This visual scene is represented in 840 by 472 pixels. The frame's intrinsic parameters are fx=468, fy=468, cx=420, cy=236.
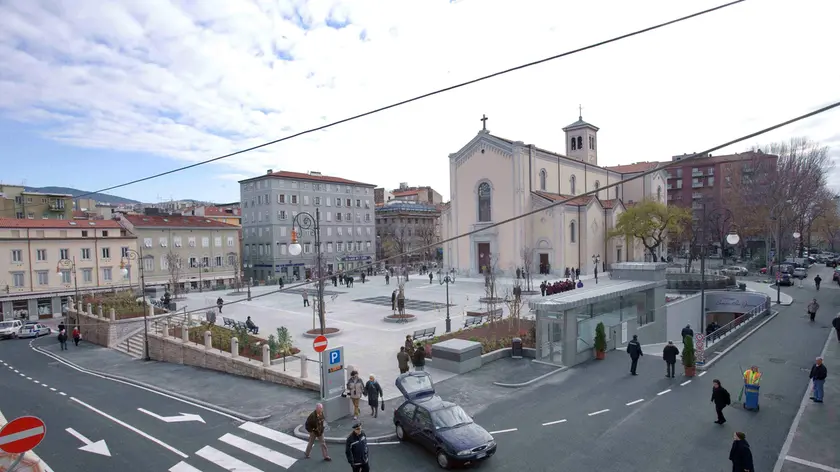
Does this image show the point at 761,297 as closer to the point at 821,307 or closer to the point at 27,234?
the point at 821,307

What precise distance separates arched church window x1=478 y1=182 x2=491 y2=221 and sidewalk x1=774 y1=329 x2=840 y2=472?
37838 mm

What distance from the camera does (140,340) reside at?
2981 cm

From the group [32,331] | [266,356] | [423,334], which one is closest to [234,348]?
[266,356]

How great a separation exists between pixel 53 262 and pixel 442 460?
51.0 metres

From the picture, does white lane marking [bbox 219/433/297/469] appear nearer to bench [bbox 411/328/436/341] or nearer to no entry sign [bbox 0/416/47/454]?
no entry sign [bbox 0/416/47/454]

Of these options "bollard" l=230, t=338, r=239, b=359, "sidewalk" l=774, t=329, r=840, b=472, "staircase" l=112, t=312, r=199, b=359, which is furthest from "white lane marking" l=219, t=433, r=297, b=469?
"staircase" l=112, t=312, r=199, b=359

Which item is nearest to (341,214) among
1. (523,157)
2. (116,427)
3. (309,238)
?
(309,238)

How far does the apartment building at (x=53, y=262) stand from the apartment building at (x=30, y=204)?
11.5m

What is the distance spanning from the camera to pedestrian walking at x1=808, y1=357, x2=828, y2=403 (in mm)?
11836

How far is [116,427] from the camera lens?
1323 cm

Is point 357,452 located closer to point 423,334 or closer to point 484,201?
point 423,334

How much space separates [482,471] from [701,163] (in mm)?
90219

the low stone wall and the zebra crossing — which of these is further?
the low stone wall

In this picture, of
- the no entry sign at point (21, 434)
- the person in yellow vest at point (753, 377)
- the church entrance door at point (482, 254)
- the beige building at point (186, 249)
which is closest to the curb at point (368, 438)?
the no entry sign at point (21, 434)
